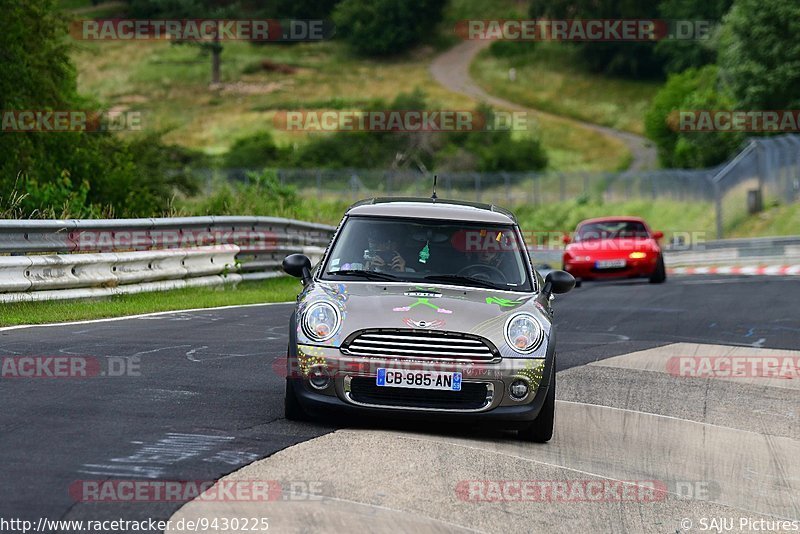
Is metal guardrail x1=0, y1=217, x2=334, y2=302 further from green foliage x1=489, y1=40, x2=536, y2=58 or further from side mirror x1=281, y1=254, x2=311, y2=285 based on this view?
green foliage x1=489, y1=40, x2=536, y2=58

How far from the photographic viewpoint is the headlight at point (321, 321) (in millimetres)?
8734

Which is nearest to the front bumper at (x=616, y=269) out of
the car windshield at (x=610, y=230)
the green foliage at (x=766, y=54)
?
the car windshield at (x=610, y=230)

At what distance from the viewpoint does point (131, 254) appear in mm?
A: 18016

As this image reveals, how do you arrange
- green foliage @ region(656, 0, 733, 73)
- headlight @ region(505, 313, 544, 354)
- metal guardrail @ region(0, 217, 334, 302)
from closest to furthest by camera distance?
headlight @ region(505, 313, 544, 354)
metal guardrail @ region(0, 217, 334, 302)
green foliage @ region(656, 0, 733, 73)

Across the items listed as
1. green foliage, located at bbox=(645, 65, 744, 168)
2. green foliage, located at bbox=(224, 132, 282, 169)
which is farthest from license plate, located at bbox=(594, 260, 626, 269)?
green foliage, located at bbox=(224, 132, 282, 169)

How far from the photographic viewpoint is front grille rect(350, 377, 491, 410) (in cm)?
863

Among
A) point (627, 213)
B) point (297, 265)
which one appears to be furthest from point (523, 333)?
point (627, 213)

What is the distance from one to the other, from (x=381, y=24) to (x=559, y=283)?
11796 centimetres

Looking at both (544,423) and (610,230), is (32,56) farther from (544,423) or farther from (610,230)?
(544,423)

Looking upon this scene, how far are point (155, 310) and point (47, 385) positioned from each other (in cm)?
697

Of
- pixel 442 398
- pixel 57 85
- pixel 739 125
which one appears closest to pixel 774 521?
pixel 442 398

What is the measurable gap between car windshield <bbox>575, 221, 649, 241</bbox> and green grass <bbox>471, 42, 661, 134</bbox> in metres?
74.8

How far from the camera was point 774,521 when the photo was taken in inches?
298

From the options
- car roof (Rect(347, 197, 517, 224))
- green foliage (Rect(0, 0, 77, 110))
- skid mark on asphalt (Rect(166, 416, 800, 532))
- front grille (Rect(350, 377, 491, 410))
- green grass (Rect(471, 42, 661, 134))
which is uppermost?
green grass (Rect(471, 42, 661, 134))
